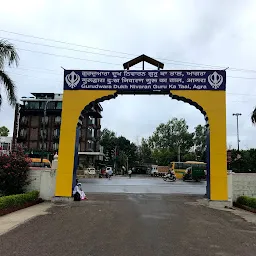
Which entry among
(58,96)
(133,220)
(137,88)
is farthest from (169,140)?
(133,220)

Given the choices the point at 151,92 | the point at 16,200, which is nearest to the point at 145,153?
the point at 151,92

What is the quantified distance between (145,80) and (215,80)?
3191 millimetres

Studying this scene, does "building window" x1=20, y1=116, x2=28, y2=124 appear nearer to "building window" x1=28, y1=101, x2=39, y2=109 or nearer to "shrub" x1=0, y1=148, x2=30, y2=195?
"building window" x1=28, y1=101, x2=39, y2=109

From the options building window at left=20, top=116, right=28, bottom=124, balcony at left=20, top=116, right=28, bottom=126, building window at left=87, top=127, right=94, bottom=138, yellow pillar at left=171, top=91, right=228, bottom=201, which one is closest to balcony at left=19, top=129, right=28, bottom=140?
balcony at left=20, top=116, right=28, bottom=126

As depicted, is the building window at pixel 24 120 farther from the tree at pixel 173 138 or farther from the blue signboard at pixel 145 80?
the blue signboard at pixel 145 80

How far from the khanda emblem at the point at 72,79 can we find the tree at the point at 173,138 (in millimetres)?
68744

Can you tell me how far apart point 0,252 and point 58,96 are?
60.2m

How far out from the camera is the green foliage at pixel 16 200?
10891mm

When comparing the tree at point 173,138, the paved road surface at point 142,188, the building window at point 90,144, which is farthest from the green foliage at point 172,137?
the paved road surface at point 142,188

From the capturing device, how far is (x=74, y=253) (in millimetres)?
6121

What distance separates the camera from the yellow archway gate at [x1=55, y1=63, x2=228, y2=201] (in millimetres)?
14586

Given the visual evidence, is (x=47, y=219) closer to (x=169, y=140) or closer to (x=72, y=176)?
(x=72, y=176)

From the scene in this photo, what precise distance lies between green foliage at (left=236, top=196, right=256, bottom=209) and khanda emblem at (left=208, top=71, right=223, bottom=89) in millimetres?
5018

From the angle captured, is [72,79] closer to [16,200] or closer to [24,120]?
[16,200]
